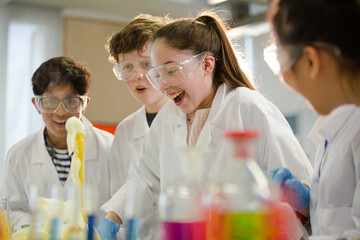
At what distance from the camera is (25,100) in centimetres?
545

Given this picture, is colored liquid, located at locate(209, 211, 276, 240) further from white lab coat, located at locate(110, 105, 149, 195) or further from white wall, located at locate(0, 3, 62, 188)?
white wall, located at locate(0, 3, 62, 188)

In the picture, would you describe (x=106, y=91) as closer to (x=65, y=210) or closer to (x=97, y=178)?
(x=97, y=178)

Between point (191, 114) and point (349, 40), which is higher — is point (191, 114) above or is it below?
below

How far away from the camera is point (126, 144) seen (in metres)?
2.66

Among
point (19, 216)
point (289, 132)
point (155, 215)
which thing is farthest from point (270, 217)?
point (19, 216)

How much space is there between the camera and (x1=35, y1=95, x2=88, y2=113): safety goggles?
2.50 m

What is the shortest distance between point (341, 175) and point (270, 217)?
663 mm

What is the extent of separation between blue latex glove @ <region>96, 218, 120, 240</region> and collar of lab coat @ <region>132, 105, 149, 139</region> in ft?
2.62

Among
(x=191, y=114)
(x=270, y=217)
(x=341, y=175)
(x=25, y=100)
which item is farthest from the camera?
(x=25, y=100)

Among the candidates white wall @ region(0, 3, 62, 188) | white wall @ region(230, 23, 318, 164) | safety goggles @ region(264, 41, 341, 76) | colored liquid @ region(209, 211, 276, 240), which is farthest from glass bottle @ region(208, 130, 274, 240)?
white wall @ region(0, 3, 62, 188)

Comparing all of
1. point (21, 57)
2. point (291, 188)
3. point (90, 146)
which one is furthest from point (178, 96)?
point (21, 57)

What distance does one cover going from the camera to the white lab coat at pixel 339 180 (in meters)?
1.45

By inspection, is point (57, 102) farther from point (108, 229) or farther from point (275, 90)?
point (275, 90)

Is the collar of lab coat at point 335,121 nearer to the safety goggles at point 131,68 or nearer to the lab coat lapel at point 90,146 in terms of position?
the safety goggles at point 131,68
